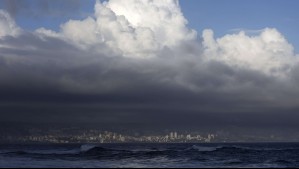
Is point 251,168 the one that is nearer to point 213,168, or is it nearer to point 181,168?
point 213,168

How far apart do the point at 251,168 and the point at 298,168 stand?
4.97m

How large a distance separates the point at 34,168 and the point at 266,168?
23.2m

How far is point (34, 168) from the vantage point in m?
48.1

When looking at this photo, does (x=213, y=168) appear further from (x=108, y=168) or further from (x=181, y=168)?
(x=108, y=168)

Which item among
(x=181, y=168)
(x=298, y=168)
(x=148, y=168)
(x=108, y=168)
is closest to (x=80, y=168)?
(x=108, y=168)

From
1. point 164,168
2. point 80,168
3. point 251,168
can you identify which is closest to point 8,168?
point 80,168

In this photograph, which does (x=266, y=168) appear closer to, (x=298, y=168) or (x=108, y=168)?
(x=298, y=168)

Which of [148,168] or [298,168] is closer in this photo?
[148,168]

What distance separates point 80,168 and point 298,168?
22.4 m

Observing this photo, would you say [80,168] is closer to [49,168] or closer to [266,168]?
[49,168]

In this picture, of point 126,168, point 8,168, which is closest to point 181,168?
point 126,168

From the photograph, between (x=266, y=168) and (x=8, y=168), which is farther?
(x=266, y=168)

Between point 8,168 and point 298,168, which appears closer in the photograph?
point 8,168

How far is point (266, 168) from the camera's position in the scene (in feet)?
169
